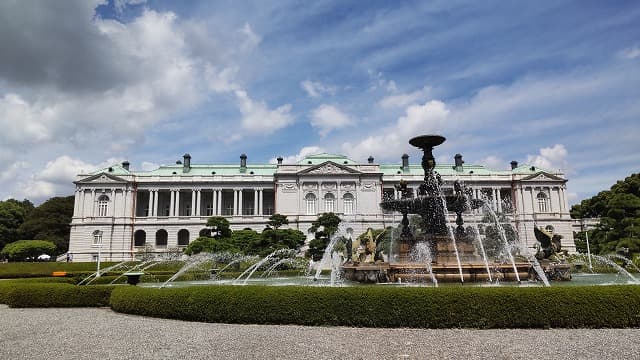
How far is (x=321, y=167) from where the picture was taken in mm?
68125

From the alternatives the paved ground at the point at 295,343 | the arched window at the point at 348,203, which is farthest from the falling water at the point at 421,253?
the arched window at the point at 348,203

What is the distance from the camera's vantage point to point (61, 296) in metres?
15.5

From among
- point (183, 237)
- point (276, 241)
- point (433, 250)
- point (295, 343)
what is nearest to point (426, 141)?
point (433, 250)

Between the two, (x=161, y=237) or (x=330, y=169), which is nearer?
(x=330, y=169)

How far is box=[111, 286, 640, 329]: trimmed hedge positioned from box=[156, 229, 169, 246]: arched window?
2465 inches

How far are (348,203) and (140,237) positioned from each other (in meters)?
34.1

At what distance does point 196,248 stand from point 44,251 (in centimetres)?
2893

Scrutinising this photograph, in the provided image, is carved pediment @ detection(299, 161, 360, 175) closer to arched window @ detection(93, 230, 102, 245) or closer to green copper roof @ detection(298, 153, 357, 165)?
green copper roof @ detection(298, 153, 357, 165)

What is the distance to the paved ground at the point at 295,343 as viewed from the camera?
26.4ft

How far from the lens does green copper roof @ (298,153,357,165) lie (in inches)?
2736

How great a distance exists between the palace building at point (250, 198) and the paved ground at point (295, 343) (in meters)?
52.5

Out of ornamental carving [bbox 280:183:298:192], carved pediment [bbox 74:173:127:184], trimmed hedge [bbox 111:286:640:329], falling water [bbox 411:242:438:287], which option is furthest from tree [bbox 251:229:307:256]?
carved pediment [bbox 74:173:127:184]

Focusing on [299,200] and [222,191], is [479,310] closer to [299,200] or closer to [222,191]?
[299,200]

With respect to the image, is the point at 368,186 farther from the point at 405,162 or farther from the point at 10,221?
the point at 10,221
